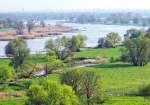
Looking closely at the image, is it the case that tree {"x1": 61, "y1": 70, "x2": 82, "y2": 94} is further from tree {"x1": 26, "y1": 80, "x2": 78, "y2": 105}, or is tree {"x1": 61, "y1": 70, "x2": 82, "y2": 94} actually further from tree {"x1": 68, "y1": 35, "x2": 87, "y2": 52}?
tree {"x1": 68, "y1": 35, "x2": 87, "y2": 52}

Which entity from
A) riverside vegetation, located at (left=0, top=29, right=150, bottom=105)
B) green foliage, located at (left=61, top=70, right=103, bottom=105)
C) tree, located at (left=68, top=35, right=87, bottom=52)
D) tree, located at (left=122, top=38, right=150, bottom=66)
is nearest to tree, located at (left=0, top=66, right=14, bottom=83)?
riverside vegetation, located at (left=0, top=29, right=150, bottom=105)

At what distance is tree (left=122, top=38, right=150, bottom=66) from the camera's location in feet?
257

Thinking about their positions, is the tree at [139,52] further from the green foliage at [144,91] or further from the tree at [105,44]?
the tree at [105,44]

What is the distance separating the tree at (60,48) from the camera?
88181mm

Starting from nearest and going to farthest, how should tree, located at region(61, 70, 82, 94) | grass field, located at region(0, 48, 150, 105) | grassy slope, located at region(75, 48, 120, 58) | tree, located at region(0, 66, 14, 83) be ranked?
1. tree, located at region(61, 70, 82, 94)
2. grass field, located at region(0, 48, 150, 105)
3. tree, located at region(0, 66, 14, 83)
4. grassy slope, located at region(75, 48, 120, 58)

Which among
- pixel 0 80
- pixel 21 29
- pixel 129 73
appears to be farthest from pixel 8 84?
pixel 21 29

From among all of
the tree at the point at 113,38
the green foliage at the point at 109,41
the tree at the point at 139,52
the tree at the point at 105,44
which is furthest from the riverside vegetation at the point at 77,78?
the tree at the point at 113,38

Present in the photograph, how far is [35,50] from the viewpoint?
366 feet

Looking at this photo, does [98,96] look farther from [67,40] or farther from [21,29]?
[21,29]

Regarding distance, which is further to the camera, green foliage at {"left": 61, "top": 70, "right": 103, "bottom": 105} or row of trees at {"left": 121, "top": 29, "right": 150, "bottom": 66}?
row of trees at {"left": 121, "top": 29, "right": 150, "bottom": 66}

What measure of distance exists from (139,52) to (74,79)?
36786mm

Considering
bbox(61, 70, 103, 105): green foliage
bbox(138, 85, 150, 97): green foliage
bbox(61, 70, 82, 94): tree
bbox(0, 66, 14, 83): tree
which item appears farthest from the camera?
bbox(0, 66, 14, 83): tree

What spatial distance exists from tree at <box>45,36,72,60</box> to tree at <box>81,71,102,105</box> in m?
44.1

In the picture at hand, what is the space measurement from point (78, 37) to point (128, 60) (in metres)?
25.1
